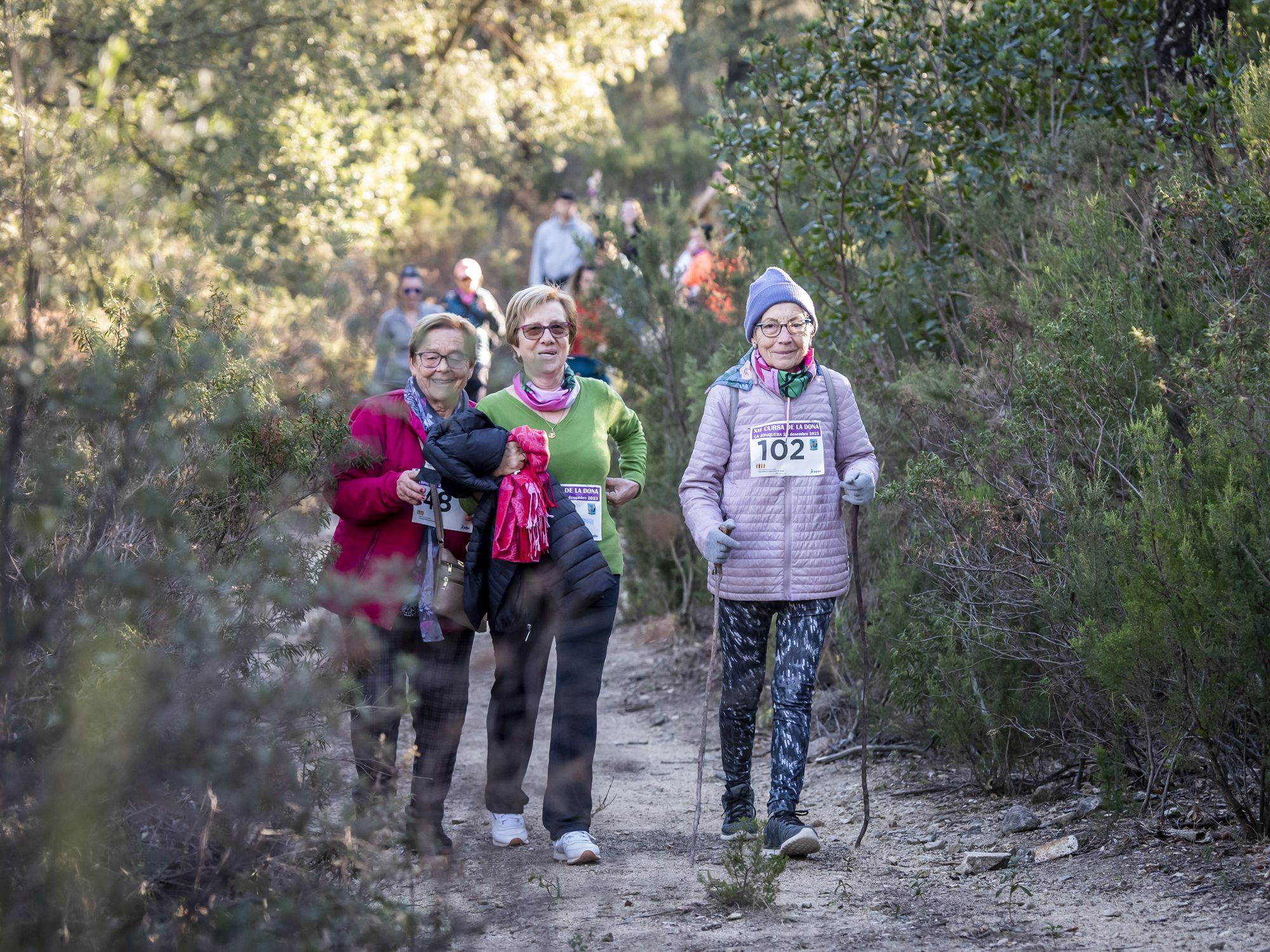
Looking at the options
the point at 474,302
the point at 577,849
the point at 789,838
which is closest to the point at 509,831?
the point at 577,849

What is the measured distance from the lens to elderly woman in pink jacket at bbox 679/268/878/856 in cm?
479

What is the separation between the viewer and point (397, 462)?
4824 mm

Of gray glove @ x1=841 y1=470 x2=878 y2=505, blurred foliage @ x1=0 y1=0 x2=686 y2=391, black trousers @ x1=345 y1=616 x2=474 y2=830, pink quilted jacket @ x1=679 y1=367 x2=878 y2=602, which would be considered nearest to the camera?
blurred foliage @ x1=0 y1=0 x2=686 y2=391

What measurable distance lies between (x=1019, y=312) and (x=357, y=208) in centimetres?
1012

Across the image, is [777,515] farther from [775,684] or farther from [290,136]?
[290,136]

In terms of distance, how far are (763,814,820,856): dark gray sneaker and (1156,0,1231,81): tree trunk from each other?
4219 mm

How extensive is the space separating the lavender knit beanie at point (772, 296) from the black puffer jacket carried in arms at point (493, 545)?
3.02 feet

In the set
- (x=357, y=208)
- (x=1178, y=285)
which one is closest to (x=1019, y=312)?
(x=1178, y=285)

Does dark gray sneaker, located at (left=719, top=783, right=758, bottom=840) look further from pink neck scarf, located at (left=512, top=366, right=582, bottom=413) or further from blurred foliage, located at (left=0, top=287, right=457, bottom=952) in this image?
blurred foliage, located at (left=0, top=287, right=457, bottom=952)

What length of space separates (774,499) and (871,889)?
1297 mm

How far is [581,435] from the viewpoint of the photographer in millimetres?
4895

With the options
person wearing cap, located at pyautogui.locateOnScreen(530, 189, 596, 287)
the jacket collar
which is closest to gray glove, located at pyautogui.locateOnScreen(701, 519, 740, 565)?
the jacket collar

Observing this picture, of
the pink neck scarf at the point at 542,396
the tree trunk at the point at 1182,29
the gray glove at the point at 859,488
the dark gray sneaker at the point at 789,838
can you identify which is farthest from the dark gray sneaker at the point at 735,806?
the tree trunk at the point at 1182,29

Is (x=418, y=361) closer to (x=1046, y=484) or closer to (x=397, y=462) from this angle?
(x=397, y=462)
